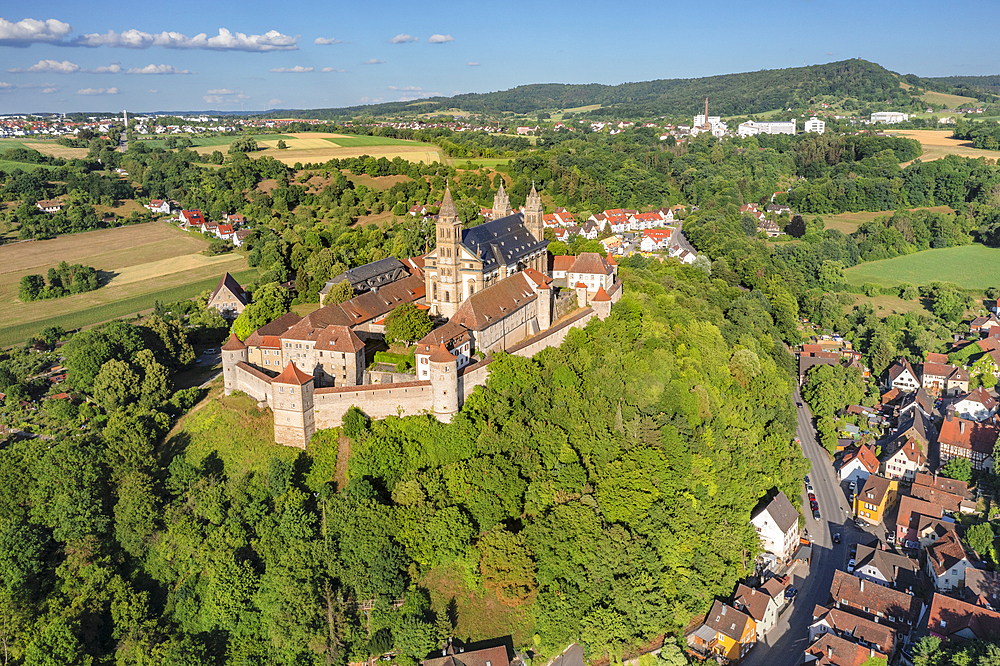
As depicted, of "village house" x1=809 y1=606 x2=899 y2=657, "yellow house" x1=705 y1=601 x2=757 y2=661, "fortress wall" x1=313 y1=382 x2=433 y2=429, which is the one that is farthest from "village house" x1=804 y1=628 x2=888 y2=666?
"fortress wall" x1=313 y1=382 x2=433 y2=429

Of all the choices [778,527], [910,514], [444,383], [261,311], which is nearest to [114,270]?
[261,311]

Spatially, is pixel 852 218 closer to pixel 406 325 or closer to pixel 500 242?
pixel 500 242

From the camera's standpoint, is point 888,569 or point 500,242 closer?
point 888,569

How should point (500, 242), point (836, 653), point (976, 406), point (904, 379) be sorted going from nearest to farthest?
point (836, 653)
point (500, 242)
point (976, 406)
point (904, 379)

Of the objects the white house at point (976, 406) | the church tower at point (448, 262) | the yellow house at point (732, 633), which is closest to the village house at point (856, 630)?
the yellow house at point (732, 633)

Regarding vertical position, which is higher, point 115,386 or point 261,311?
point 261,311

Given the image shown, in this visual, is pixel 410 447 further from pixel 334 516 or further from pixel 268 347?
pixel 268 347
